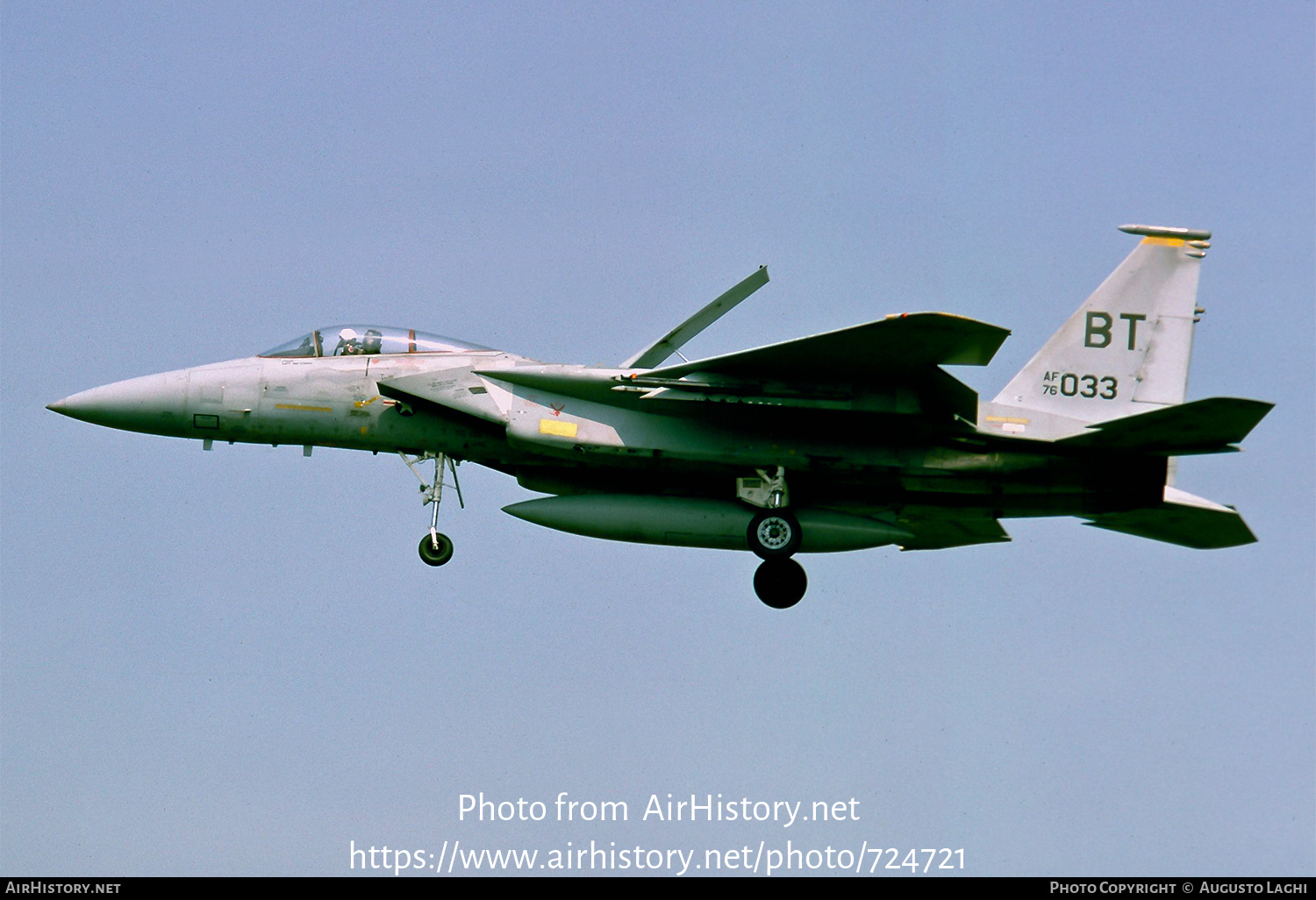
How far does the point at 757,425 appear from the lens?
1659 cm

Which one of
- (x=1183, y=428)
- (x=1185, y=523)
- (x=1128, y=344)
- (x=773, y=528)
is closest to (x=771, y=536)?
(x=773, y=528)

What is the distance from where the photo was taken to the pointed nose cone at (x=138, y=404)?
17094 millimetres

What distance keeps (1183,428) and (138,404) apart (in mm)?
11504

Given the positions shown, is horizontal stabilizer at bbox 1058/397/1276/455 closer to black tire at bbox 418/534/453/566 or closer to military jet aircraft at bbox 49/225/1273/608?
military jet aircraft at bbox 49/225/1273/608

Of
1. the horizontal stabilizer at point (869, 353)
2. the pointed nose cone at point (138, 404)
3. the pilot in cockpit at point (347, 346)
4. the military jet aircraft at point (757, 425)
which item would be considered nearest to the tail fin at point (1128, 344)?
the military jet aircraft at point (757, 425)

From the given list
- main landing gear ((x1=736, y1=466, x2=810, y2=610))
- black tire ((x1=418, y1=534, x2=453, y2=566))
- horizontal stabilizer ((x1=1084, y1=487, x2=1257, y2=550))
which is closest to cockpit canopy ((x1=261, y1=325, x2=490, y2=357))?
black tire ((x1=418, y1=534, x2=453, y2=566))

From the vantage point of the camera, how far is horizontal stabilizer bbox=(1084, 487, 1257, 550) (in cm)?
1698

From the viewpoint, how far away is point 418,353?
17.2 m

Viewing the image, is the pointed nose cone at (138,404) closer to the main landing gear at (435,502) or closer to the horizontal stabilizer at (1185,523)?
the main landing gear at (435,502)

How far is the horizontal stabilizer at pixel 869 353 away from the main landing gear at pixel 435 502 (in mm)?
2846

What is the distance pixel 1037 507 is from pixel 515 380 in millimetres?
6164

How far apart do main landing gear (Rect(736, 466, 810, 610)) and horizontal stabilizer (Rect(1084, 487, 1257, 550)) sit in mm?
3581

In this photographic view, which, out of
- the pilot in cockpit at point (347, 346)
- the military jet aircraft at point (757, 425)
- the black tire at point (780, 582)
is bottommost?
the black tire at point (780, 582)
